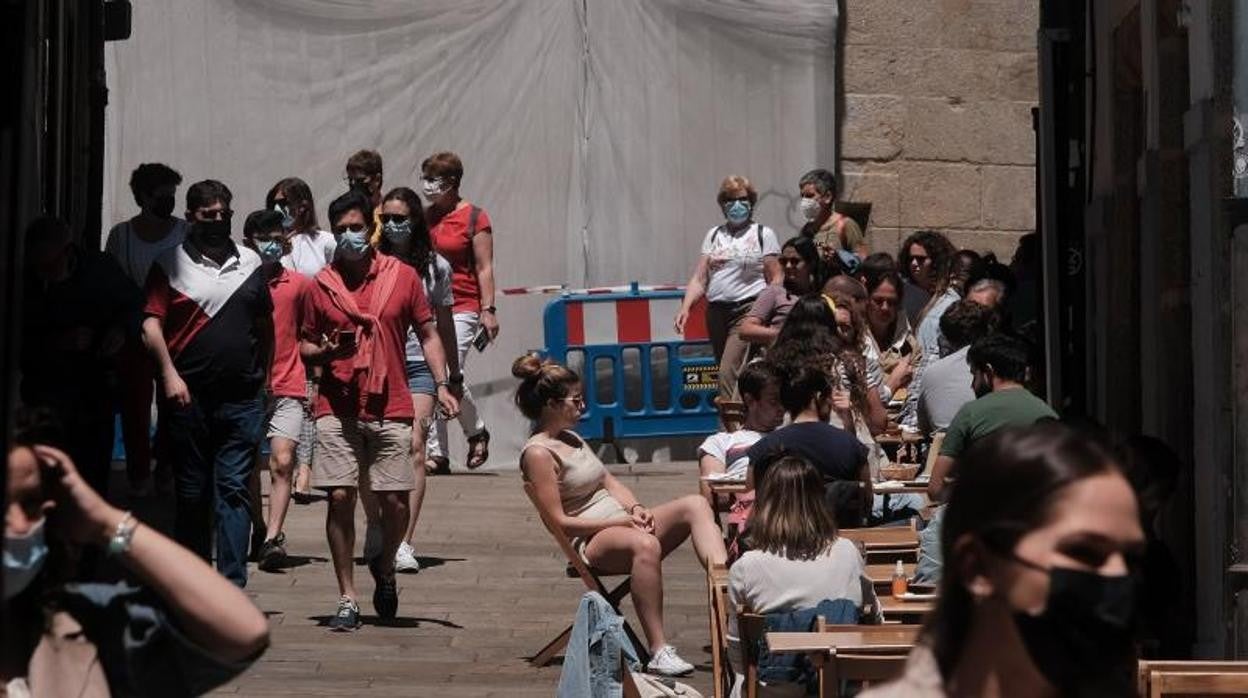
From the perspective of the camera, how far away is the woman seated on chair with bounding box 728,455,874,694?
24.9 feet

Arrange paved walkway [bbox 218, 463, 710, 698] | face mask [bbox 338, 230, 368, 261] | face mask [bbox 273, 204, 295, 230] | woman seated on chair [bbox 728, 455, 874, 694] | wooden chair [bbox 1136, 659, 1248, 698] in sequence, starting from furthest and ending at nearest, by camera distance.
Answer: face mask [bbox 273, 204, 295, 230]
face mask [bbox 338, 230, 368, 261]
paved walkway [bbox 218, 463, 710, 698]
woman seated on chair [bbox 728, 455, 874, 694]
wooden chair [bbox 1136, 659, 1248, 698]

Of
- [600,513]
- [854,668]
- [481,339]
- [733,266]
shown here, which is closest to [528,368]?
[600,513]

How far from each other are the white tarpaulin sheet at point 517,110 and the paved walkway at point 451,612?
104 inches

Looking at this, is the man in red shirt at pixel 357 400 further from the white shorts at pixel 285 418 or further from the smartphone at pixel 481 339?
the smartphone at pixel 481 339

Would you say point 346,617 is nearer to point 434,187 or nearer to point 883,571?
point 883,571

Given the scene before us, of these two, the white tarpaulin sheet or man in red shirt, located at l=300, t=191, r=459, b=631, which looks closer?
man in red shirt, located at l=300, t=191, r=459, b=631

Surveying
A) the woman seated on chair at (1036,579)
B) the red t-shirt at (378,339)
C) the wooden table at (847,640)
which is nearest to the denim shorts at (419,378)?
the red t-shirt at (378,339)

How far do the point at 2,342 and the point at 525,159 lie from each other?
13.5 m

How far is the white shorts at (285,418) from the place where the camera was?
37.5 feet

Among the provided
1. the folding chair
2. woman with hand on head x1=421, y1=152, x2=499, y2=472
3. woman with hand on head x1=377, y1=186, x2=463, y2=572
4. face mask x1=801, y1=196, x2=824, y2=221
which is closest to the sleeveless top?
the folding chair

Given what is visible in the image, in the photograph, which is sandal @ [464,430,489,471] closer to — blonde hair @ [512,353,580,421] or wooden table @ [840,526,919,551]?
blonde hair @ [512,353,580,421]

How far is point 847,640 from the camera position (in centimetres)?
657

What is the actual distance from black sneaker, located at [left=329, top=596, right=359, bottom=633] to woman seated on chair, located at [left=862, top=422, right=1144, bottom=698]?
708 centimetres

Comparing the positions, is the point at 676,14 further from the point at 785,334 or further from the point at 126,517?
the point at 126,517
